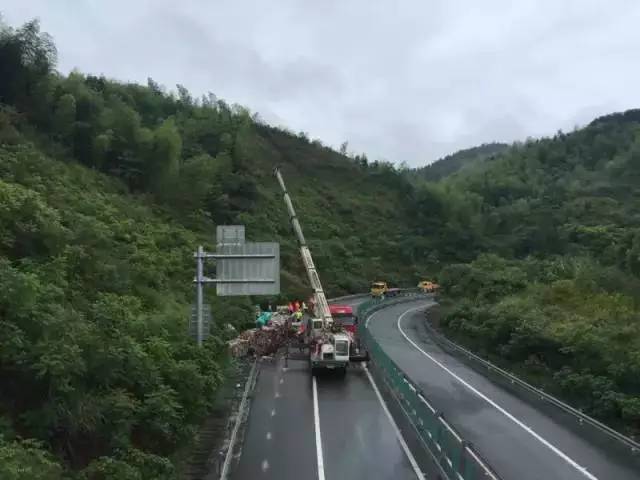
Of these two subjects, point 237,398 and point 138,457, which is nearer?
point 138,457

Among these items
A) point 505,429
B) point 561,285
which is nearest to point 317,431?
point 505,429

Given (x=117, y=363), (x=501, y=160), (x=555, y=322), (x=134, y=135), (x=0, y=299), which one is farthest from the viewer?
(x=501, y=160)

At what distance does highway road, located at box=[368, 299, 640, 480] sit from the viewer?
15.9 m

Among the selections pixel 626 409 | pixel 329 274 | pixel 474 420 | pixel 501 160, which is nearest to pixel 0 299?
pixel 474 420

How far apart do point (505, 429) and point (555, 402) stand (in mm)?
4331

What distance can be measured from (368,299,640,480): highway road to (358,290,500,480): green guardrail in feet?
5.42

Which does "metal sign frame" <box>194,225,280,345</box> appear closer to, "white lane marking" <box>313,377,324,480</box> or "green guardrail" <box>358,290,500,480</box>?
"white lane marking" <box>313,377,324,480</box>

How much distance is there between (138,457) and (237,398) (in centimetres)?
944

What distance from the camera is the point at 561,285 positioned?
123ft

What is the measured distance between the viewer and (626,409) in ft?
66.2

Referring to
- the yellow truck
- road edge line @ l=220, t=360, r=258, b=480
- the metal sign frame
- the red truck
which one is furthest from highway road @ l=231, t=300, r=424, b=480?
the yellow truck

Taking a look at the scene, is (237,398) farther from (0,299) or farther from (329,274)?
(329,274)

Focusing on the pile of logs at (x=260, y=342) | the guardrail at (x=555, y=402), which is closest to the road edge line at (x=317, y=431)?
the pile of logs at (x=260, y=342)

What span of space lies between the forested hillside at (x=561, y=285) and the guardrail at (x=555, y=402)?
0.86m
